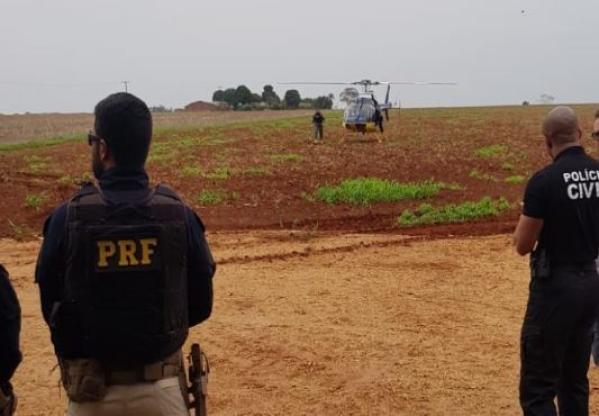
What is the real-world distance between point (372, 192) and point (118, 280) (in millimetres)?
14219

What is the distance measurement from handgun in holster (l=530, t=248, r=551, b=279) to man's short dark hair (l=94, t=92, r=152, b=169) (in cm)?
237

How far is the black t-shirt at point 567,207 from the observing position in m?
4.07

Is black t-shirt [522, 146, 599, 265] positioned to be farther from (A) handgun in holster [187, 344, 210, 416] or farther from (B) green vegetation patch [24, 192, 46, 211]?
(B) green vegetation patch [24, 192, 46, 211]

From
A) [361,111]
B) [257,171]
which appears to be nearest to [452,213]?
[257,171]

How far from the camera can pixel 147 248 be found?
2826 millimetres

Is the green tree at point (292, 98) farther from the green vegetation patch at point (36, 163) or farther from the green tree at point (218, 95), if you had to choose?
the green vegetation patch at point (36, 163)

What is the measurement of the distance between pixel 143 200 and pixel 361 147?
26522 millimetres

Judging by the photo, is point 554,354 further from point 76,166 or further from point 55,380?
point 76,166

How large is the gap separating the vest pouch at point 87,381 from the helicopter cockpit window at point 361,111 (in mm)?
27791

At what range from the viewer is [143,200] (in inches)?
114

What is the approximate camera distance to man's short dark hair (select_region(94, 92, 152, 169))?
115 inches

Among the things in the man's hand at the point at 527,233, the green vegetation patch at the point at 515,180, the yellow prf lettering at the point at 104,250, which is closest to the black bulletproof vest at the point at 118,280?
the yellow prf lettering at the point at 104,250

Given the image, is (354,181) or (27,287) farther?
(354,181)

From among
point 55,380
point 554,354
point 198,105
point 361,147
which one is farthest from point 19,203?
point 198,105
